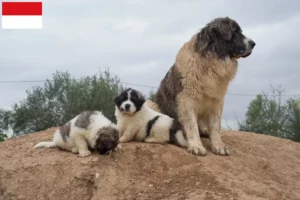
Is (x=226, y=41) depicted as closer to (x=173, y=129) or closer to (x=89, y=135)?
(x=173, y=129)

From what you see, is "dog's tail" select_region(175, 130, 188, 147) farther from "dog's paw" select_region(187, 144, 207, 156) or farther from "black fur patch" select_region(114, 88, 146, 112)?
"black fur patch" select_region(114, 88, 146, 112)

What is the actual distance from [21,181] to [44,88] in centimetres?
1511

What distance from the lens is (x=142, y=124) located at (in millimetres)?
8852

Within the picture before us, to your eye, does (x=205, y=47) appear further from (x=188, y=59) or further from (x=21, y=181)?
(x=21, y=181)

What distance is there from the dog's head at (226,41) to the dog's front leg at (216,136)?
1219 millimetres

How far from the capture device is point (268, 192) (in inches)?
291

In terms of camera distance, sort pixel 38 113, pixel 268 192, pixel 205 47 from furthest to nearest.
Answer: pixel 38 113 → pixel 205 47 → pixel 268 192

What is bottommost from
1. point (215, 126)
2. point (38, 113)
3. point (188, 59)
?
point (38, 113)

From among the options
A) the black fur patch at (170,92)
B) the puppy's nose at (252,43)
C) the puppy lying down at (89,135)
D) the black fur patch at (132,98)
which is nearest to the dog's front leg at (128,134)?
the black fur patch at (132,98)

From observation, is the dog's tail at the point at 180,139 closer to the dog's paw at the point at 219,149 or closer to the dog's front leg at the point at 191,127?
the dog's front leg at the point at 191,127

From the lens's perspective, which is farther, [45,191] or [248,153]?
[248,153]

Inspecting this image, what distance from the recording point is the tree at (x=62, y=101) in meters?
21.4

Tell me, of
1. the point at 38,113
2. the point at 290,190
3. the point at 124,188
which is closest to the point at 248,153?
Result: the point at 290,190

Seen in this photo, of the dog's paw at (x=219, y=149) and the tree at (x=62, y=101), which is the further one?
the tree at (x=62, y=101)
